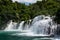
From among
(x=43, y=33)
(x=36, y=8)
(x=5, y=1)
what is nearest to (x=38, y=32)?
(x=43, y=33)

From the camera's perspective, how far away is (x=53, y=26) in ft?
89.7

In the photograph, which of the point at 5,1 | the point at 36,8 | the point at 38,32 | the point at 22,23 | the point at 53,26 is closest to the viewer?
the point at 53,26

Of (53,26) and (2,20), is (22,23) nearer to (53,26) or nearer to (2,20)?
(2,20)

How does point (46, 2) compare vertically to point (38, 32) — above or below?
above

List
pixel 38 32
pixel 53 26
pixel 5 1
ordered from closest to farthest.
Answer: pixel 53 26, pixel 38 32, pixel 5 1

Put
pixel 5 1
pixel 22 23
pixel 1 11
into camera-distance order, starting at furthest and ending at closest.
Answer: pixel 5 1, pixel 1 11, pixel 22 23

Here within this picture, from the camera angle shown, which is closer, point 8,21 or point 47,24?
point 47,24

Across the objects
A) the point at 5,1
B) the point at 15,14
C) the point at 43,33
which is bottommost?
the point at 43,33

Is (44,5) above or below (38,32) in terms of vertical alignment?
above

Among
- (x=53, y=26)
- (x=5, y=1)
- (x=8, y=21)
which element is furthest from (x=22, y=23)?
(x=53, y=26)

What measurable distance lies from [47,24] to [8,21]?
1321 centimetres

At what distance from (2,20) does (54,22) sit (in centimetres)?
1439

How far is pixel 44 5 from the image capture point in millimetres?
52062

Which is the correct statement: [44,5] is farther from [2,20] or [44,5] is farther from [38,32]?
[38,32]
